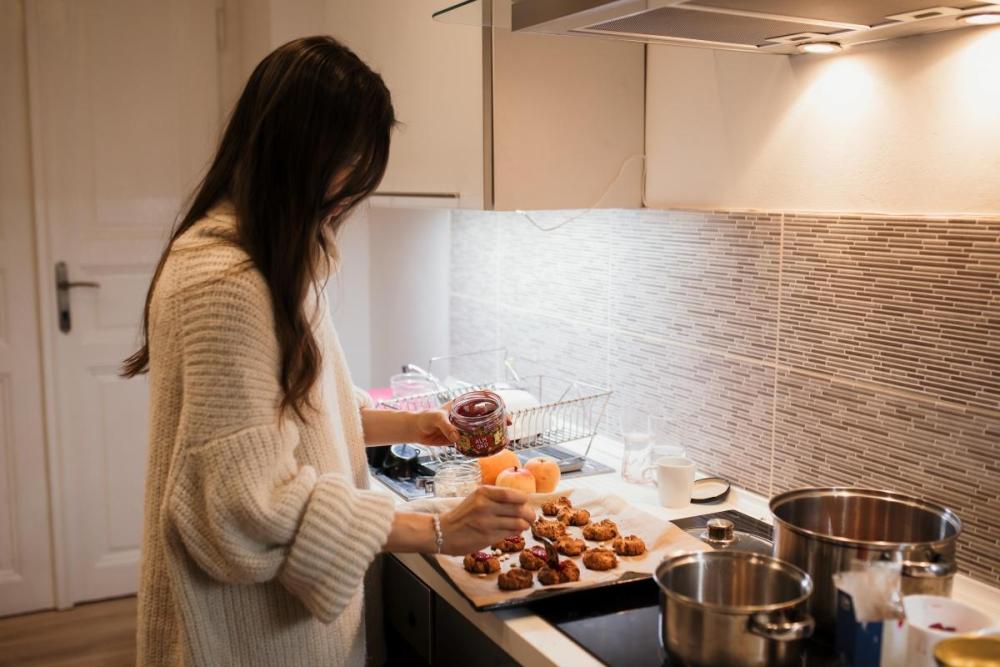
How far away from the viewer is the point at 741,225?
1.71 meters

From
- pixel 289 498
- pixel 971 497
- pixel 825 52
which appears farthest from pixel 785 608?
pixel 825 52

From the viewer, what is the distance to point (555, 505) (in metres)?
1.62

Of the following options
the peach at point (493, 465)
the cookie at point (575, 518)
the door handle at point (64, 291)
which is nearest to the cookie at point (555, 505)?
the cookie at point (575, 518)

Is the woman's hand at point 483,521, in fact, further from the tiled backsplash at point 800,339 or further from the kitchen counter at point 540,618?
the tiled backsplash at point 800,339

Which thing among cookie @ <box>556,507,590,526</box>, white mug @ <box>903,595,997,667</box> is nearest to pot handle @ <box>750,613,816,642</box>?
white mug @ <box>903,595,997,667</box>

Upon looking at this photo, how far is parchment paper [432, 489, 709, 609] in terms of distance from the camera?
1326 millimetres

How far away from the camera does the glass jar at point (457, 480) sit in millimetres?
1704

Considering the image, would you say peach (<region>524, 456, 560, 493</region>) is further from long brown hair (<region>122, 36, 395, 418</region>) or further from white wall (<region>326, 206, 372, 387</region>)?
white wall (<region>326, 206, 372, 387</region>)

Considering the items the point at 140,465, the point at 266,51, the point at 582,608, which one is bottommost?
the point at 140,465

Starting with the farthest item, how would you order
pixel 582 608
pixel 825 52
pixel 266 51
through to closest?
pixel 266 51, pixel 825 52, pixel 582 608

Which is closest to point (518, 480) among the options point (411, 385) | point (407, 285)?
point (411, 385)

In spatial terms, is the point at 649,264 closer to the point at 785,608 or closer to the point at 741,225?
the point at 741,225

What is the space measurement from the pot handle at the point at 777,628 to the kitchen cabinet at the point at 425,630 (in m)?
0.38

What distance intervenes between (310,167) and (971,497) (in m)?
1.03
